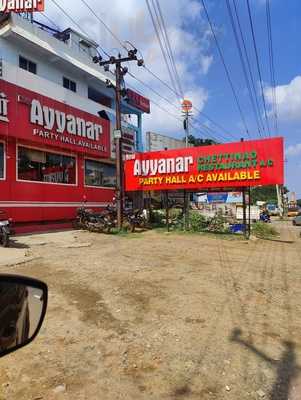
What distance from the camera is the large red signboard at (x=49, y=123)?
14047 millimetres

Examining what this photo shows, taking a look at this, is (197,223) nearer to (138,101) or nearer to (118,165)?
(118,165)

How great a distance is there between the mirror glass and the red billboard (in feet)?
69.0

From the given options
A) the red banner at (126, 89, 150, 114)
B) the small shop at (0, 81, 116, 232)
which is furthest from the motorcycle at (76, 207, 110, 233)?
the red banner at (126, 89, 150, 114)

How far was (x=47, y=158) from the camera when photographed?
648 inches

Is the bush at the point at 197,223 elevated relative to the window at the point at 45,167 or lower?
lower

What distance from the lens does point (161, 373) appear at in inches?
151

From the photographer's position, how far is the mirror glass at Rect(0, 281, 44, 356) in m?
1.84

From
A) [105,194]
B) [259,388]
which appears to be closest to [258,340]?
[259,388]

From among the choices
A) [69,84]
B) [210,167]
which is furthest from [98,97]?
[210,167]

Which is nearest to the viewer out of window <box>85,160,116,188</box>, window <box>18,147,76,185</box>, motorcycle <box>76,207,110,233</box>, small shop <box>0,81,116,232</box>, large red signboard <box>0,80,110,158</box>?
large red signboard <box>0,80,110,158</box>

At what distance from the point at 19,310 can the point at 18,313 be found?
0.02 metres

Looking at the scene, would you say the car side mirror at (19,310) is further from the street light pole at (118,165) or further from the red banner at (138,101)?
the red banner at (138,101)

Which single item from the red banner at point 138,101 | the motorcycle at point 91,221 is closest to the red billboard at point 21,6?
the red banner at point 138,101

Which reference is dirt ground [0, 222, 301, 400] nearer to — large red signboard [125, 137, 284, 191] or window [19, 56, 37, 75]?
large red signboard [125, 137, 284, 191]
